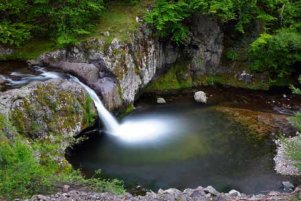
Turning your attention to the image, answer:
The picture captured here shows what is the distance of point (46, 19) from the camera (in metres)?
17.9

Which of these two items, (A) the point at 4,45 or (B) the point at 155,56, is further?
(B) the point at 155,56

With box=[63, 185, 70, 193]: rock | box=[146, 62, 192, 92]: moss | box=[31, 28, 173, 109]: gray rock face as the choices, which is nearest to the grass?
box=[31, 28, 173, 109]: gray rock face

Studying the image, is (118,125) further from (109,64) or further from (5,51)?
(5,51)

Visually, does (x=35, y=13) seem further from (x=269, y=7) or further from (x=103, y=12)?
(x=269, y=7)

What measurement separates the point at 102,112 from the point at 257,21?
423 inches

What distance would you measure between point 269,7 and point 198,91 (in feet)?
20.4

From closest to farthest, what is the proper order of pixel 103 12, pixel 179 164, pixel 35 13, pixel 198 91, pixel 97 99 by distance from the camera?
pixel 179 164
pixel 97 99
pixel 35 13
pixel 103 12
pixel 198 91

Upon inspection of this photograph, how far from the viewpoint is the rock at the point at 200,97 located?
19.2 metres

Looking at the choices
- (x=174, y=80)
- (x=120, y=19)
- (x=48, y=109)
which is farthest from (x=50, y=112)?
(x=174, y=80)

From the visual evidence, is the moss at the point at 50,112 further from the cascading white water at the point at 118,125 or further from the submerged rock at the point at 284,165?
the submerged rock at the point at 284,165

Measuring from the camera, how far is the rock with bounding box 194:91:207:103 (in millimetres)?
19161

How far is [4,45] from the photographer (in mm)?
17047

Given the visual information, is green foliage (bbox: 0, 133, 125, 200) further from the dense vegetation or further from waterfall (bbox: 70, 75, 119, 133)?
the dense vegetation

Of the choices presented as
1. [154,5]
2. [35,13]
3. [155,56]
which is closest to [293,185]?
[155,56]
